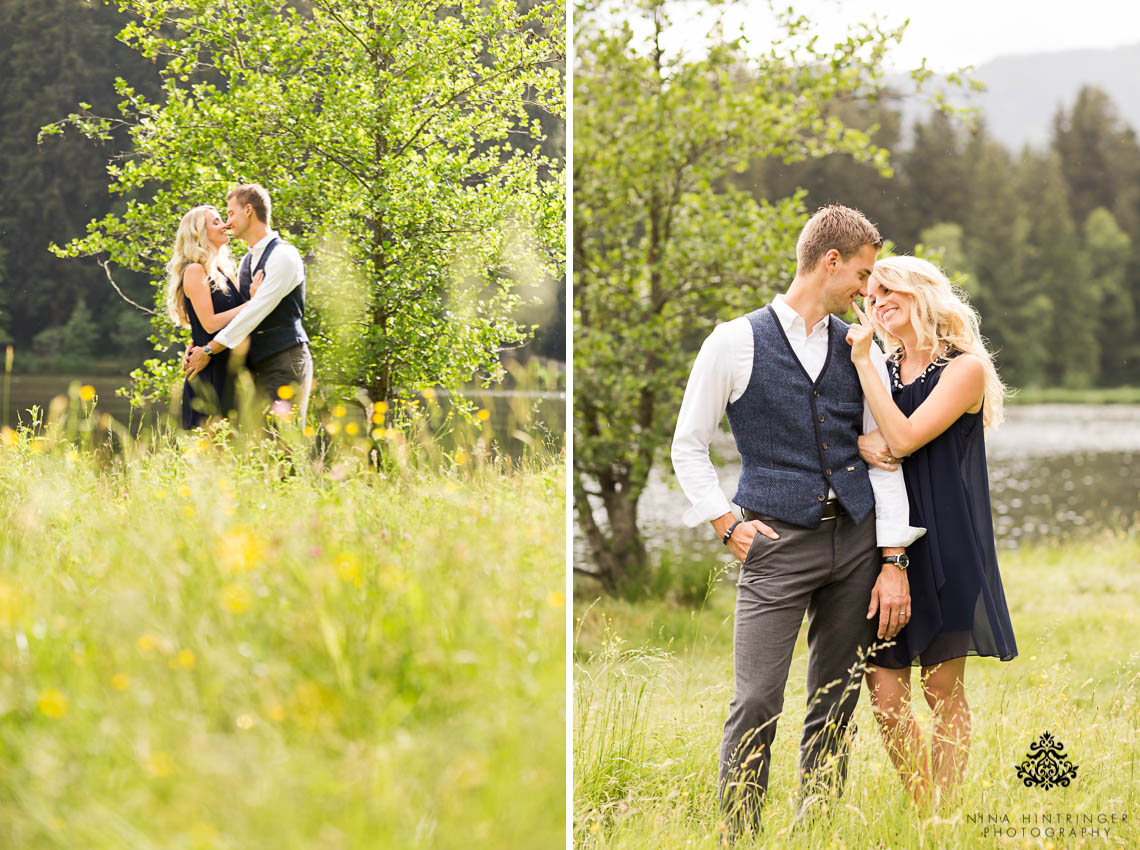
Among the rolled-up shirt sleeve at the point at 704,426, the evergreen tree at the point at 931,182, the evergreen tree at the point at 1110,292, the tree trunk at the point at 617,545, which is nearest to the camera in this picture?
the rolled-up shirt sleeve at the point at 704,426

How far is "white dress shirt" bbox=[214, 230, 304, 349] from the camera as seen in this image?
6.47 ft

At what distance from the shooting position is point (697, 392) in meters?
2.13

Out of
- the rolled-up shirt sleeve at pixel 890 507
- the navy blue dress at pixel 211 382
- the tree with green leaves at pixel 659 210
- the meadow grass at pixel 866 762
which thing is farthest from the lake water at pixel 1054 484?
the navy blue dress at pixel 211 382

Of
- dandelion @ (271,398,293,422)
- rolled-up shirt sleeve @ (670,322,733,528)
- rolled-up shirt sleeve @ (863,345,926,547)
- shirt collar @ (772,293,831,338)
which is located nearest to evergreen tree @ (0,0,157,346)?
dandelion @ (271,398,293,422)

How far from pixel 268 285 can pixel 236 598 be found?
0.74m

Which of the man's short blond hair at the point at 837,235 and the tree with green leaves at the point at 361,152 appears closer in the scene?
the tree with green leaves at the point at 361,152

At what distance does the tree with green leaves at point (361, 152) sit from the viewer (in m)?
1.96

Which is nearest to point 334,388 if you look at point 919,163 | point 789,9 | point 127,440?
point 127,440

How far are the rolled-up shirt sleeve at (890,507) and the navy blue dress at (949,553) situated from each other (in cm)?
7

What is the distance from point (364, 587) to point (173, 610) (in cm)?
39

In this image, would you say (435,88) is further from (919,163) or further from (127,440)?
(919,163)

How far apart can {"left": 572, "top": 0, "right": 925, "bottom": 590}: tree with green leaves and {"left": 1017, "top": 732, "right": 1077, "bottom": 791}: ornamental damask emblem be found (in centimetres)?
293

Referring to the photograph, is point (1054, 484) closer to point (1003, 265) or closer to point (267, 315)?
point (1003, 265)

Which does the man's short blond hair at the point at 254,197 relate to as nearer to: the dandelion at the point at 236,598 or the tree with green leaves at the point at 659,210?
the dandelion at the point at 236,598
